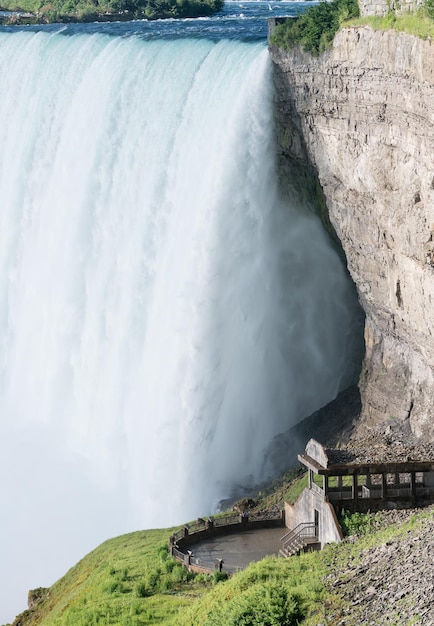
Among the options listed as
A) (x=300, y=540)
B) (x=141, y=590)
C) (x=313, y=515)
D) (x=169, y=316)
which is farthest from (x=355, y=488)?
(x=169, y=316)

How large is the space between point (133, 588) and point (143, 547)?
10.9ft

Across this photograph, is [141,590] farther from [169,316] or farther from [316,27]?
[316,27]

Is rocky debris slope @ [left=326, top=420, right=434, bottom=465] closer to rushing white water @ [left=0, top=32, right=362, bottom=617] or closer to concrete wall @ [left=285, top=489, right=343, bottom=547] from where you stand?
concrete wall @ [left=285, top=489, right=343, bottom=547]

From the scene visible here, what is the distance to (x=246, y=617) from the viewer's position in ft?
85.4

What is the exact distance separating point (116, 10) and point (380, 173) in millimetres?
45817

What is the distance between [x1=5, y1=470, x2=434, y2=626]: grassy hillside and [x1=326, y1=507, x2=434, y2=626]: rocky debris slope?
0.05 m

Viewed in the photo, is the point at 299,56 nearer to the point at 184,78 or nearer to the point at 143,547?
the point at 184,78

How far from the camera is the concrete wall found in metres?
30.9

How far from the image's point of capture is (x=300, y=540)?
3186 cm

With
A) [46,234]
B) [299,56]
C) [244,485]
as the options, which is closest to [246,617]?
[244,485]

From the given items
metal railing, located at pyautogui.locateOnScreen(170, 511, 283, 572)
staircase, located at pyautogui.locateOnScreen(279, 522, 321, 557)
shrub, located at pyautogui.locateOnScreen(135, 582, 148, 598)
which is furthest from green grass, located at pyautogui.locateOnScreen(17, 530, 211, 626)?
staircase, located at pyautogui.locateOnScreen(279, 522, 321, 557)

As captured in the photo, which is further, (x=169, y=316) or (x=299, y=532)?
(x=169, y=316)

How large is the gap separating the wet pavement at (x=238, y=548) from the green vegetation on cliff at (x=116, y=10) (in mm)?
41514

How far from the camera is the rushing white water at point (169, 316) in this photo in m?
41.1
